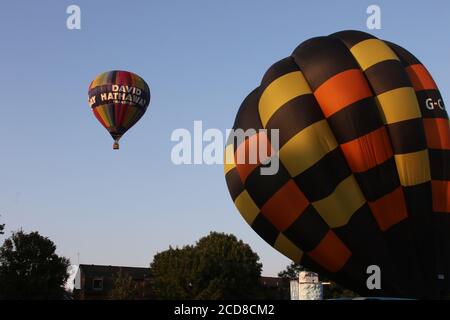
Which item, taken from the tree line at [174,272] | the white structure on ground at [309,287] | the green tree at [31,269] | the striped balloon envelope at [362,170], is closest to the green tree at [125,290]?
the tree line at [174,272]

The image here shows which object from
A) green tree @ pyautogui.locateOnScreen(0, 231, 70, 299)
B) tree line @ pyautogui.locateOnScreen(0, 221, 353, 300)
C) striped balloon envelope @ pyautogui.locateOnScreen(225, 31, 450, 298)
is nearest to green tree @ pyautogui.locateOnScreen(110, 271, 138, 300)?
tree line @ pyautogui.locateOnScreen(0, 221, 353, 300)

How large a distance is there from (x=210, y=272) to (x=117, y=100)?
2209 cm

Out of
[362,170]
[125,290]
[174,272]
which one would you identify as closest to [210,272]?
[174,272]

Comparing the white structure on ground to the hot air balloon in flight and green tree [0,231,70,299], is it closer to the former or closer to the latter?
the hot air balloon in flight

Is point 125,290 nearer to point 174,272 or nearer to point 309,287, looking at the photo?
point 174,272

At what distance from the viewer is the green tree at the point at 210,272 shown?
52062mm

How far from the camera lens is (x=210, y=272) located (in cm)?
5338

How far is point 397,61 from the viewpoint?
2105cm

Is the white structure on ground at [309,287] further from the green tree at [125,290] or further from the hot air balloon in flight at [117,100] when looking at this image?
the green tree at [125,290]

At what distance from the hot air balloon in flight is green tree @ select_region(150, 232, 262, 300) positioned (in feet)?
63.9

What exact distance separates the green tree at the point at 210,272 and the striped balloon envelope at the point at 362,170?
31440 millimetres
